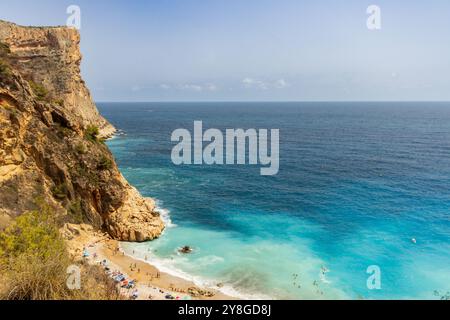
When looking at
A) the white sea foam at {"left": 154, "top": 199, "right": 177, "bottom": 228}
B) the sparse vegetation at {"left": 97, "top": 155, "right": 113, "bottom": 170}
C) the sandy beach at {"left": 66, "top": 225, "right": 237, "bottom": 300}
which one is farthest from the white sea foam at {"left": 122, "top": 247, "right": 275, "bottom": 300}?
the sparse vegetation at {"left": 97, "top": 155, "right": 113, "bottom": 170}

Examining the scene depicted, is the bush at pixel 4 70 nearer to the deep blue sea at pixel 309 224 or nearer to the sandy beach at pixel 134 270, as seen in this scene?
the sandy beach at pixel 134 270

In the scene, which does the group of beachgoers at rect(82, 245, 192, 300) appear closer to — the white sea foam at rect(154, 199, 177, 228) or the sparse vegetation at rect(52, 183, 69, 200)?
the sparse vegetation at rect(52, 183, 69, 200)

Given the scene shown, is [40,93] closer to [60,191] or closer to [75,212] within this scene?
[60,191]

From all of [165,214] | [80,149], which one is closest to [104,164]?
[80,149]

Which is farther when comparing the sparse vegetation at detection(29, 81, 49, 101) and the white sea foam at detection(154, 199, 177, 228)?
the white sea foam at detection(154, 199, 177, 228)

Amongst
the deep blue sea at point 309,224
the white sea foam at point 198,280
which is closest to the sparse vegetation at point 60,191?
the white sea foam at point 198,280

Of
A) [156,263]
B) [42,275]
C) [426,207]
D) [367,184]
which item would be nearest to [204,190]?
[156,263]
